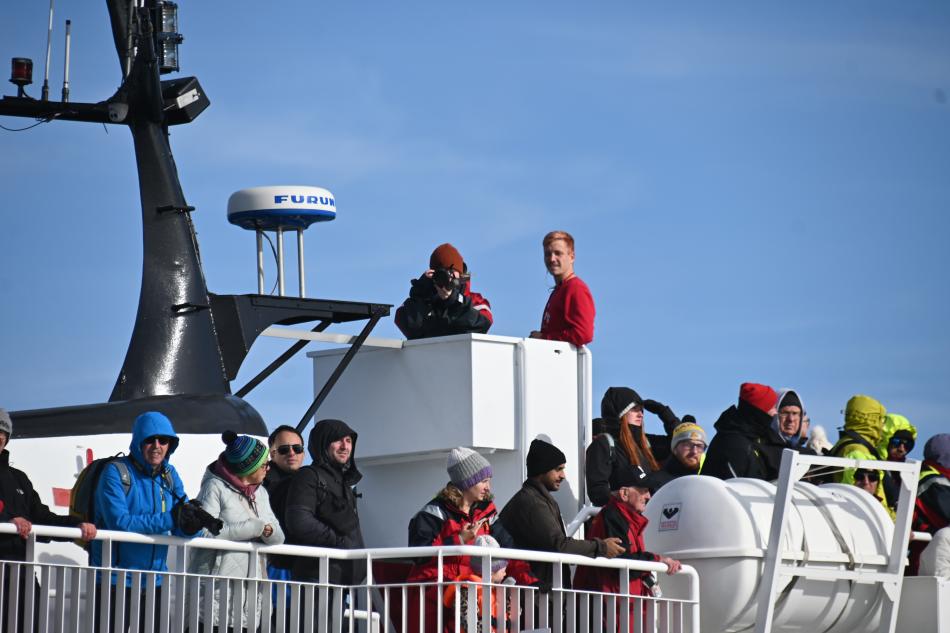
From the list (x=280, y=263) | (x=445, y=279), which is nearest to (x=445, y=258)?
(x=445, y=279)

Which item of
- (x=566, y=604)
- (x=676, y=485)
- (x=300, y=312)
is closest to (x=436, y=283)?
(x=300, y=312)

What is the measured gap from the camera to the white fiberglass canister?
11406mm

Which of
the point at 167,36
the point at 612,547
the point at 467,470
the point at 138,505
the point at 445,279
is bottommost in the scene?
the point at 612,547

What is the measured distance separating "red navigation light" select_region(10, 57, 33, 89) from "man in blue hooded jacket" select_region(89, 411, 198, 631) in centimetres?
435

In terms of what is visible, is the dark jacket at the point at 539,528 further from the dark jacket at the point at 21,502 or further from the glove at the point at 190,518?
the dark jacket at the point at 21,502

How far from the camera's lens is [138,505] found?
9.34 metres

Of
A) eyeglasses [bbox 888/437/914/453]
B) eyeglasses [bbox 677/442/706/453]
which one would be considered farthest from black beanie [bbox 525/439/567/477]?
eyeglasses [bbox 888/437/914/453]

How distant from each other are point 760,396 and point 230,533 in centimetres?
461

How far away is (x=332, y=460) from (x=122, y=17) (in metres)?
4.82

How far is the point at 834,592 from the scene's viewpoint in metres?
11.8

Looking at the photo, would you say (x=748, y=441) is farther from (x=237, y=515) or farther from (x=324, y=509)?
(x=237, y=515)

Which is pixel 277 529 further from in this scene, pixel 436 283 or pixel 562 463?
pixel 436 283

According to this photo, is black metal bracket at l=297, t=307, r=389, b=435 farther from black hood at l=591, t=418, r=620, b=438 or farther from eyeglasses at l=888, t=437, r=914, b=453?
eyeglasses at l=888, t=437, r=914, b=453

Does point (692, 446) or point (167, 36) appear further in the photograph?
point (167, 36)
